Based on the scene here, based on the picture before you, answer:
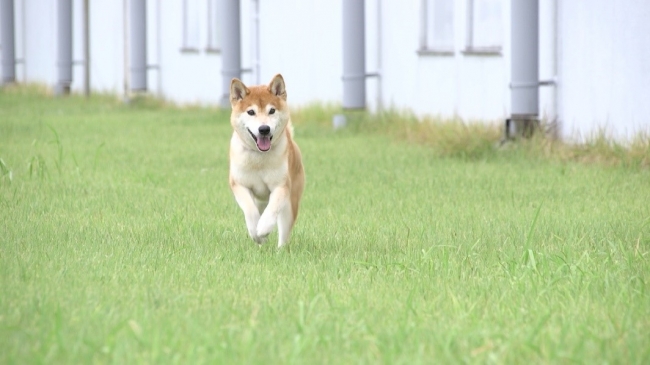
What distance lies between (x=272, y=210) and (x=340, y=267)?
0.70 meters

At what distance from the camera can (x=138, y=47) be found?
24.2 meters

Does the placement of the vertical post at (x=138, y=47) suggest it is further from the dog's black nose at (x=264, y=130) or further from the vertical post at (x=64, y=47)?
the dog's black nose at (x=264, y=130)

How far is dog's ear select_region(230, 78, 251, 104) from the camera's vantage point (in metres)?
7.24

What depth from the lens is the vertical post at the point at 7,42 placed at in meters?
30.5

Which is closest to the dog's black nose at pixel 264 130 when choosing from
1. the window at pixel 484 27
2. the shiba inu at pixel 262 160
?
the shiba inu at pixel 262 160

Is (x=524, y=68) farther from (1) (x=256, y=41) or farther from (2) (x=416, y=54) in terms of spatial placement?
(1) (x=256, y=41)

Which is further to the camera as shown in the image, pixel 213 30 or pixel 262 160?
pixel 213 30

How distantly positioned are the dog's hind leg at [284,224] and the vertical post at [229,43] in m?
12.8

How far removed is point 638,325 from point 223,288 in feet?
6.12

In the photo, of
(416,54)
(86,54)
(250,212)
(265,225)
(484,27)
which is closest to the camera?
(265,225)

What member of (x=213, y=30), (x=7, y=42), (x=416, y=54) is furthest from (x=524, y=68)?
(x=7, y=42)

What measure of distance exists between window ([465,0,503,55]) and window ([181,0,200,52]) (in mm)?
9405

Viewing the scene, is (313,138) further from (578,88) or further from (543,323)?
(543,323)

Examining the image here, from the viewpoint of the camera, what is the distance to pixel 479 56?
1427cm
